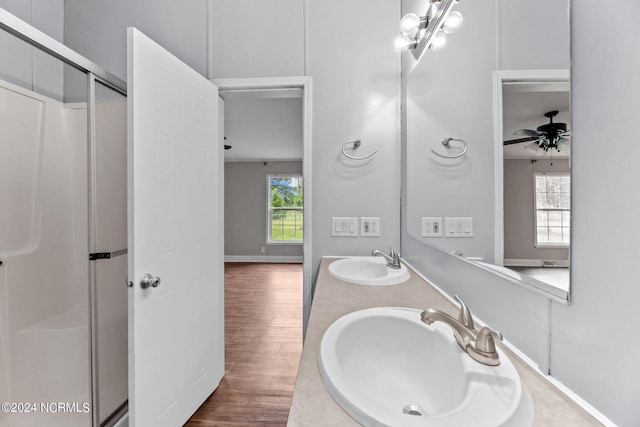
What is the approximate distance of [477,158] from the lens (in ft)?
2.56

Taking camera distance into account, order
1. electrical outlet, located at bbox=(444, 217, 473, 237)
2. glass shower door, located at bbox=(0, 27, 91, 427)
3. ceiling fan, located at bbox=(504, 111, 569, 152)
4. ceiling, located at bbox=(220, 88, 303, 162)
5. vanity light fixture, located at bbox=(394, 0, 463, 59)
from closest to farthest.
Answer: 1. ceiling fan, located at bbox=(504, 111, 569, 152)
2. electrical outlet, located at bbox=(444, 217, 473, 237)
3. vanity light fixture, located at bbox=(394, 0, 463, 59)
4. glass shower door, located at bbox=(0, 27, 91, 427)
5. ceiling, located at bbox=(220, 88, 303, 162)

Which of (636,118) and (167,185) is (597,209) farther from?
(167,185)

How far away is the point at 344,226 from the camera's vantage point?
1.68m

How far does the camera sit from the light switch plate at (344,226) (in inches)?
66.2

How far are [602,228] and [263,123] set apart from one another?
150 inches

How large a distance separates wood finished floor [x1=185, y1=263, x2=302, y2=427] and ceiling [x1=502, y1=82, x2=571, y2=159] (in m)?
1.77

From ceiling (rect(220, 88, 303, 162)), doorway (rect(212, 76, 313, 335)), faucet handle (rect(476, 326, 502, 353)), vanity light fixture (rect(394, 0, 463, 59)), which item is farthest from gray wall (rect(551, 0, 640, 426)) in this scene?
ceiling (rect(220, 88, 303, 162))

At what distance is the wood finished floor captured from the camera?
1.52 meters

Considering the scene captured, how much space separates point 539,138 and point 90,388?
218 cm

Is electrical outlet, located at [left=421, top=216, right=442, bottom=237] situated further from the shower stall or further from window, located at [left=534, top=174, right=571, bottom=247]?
the shower stall

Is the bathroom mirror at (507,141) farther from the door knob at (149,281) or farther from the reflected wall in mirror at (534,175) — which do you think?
the door knob at (149,281)

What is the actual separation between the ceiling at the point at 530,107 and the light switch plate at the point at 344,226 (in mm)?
1088

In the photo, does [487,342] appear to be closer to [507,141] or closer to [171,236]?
[507,141]

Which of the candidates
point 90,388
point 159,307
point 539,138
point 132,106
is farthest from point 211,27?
point 90,388
